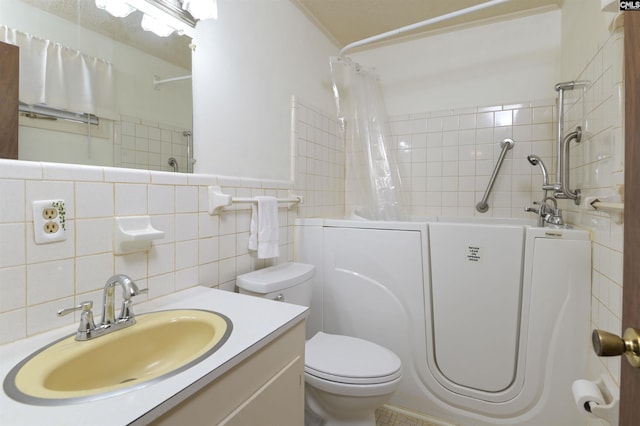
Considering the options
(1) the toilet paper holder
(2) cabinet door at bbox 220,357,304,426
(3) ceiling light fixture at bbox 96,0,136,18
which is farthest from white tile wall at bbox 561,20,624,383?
(3) ceiling light fixture at bbox 96,0,136,18

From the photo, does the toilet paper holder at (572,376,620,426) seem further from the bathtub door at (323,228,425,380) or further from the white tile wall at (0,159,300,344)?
the white tile wall at (0,159,300,344)

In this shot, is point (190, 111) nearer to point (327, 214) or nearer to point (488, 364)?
point (327, 214)

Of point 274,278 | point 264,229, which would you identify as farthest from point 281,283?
point 264,229

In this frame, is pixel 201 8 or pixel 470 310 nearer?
pixel 201 8

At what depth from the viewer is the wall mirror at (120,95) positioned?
0.82m

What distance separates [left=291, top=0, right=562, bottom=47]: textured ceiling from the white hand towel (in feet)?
4.49

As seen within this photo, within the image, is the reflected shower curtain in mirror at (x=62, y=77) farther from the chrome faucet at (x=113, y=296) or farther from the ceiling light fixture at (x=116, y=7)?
the chrome faucet at (x=113, y=296)

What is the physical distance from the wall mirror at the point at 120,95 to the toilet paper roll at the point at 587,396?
1.66 meters

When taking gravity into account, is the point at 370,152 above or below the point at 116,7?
Result: below

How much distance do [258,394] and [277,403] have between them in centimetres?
11

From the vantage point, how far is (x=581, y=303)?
50.2 inches

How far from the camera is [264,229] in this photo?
142 cm

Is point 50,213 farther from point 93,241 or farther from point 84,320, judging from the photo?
point 84,320

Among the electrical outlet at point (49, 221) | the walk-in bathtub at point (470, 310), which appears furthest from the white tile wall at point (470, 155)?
the electrical outlet at point (49, 221)
